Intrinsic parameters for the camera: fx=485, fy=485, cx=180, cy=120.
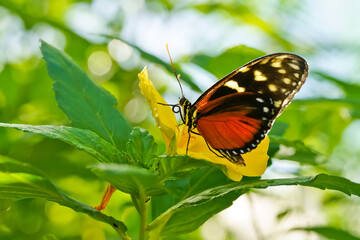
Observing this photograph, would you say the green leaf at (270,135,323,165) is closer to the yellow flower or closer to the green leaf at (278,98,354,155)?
the yellow flower

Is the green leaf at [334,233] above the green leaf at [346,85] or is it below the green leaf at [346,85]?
below

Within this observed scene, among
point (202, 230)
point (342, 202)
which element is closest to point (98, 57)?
point (202, 230)

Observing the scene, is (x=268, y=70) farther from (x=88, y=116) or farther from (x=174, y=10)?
(x=174, y=10)

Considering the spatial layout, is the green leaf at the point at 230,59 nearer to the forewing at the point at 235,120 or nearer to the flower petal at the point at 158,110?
the forewing at the point at 235,120

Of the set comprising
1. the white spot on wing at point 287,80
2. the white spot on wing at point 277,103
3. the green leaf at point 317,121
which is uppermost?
the green leaf at point 317,121

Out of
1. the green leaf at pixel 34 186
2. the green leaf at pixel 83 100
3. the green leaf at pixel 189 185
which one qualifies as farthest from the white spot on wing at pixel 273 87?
the green leaf at pixel 34 186

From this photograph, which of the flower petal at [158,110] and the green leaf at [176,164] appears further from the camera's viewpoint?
the flower petal at [158,110]

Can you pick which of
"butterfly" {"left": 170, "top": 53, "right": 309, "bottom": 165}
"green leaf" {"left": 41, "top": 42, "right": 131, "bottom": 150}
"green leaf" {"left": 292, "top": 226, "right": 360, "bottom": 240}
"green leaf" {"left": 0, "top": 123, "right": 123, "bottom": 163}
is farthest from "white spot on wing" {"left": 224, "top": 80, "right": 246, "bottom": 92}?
"green leaf" {"left": 292, "top": 226, "right": 360, "bottom": 240}
